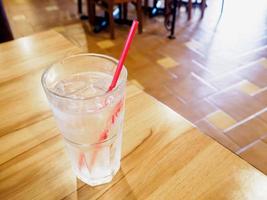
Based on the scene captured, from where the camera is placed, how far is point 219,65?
6.59 ft

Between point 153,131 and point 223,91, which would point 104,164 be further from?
point 223,91

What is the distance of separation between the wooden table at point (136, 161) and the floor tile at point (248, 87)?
4.49 feet

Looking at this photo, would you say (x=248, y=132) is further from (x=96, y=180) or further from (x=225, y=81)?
(x=96, y=180)

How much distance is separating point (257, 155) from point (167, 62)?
3.33 feet

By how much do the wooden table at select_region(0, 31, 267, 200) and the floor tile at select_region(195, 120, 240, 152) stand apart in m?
0.92

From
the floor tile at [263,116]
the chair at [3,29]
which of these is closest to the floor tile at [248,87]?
the floor tile at [263,116]

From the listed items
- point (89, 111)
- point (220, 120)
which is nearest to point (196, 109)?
point (220, 120)

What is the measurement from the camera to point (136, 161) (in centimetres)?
47

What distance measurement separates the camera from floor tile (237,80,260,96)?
1744 millimetres

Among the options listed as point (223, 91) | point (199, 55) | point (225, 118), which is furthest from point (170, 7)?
point (225, 118)

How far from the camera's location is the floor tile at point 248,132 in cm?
140

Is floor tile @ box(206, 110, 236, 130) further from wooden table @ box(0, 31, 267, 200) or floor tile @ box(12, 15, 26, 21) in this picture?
floor tile @ box(12, 15, 26, 21)

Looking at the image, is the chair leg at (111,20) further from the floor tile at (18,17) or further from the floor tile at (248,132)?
the floor tile at (248,132)

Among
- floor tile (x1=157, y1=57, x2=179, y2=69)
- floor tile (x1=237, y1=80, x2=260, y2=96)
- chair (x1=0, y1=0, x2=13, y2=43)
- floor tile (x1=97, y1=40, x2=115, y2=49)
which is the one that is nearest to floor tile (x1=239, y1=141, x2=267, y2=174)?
floor tile (x1=237, y1=80, x2=260, y2=96)
